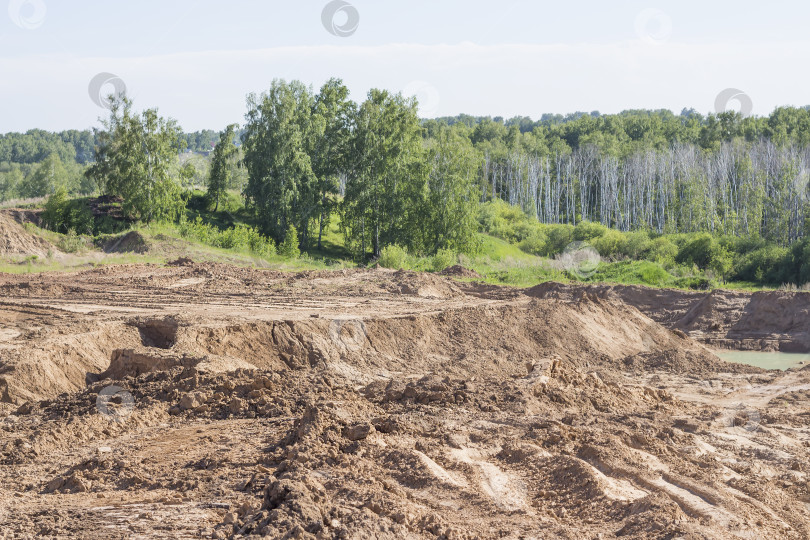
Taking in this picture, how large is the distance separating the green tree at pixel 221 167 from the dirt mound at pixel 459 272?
19.4 metres

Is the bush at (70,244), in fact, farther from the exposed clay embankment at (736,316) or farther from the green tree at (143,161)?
the exposed clay embankment at (736,316)

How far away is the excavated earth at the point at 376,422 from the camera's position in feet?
24.7

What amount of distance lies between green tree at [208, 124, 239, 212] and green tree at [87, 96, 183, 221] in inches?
198

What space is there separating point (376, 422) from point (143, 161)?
3329 centimetres

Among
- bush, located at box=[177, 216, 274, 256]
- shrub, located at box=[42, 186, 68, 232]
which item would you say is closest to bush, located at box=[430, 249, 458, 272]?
bush, located at box=[177, 216, 274, 256]


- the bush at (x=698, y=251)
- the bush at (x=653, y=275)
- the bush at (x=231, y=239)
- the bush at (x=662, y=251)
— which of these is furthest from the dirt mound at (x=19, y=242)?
the bush at (x=698, y=251)

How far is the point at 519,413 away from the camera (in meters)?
12.1

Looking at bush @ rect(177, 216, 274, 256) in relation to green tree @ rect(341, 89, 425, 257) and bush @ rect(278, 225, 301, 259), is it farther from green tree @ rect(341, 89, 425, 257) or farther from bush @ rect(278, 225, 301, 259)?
green tree @ rect(341, 89, 425, 257)

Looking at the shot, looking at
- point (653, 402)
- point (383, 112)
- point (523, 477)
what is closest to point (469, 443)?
point (523, 477)

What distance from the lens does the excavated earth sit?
296 inches

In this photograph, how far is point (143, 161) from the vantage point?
132 ft

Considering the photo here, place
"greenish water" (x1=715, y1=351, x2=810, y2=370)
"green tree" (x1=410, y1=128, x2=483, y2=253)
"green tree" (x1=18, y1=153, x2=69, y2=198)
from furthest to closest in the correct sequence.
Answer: "green tree" (x1=18, y1=153, x2=69, y2=198) → "green tree" (x1=410, y1=128, x2=483, y2=253) → "greenish water" (x1=715, y1=351, x2=810, y2=370)

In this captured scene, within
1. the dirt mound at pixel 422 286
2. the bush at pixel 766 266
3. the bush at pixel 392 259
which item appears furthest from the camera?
the bush at pixel 766 266

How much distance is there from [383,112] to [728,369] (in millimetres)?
25733
